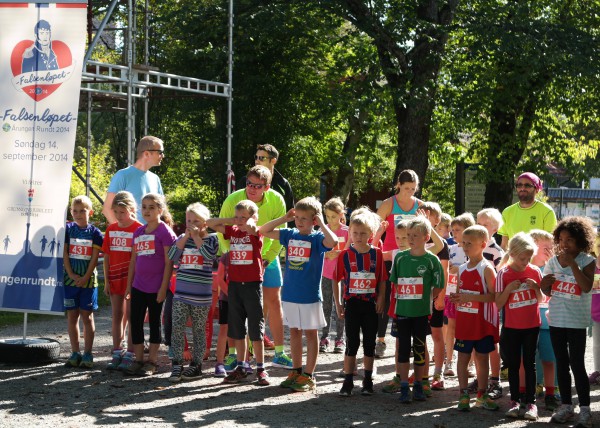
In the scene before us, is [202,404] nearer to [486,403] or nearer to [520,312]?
[486,403]

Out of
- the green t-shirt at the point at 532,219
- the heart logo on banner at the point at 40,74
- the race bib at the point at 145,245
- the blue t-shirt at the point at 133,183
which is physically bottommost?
the race bib at the point at 145,245

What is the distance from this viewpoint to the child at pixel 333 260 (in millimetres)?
10062

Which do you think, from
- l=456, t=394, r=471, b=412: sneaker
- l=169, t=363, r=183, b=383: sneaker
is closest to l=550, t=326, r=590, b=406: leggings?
l=456, t=394, r=471, b=412: sneaker

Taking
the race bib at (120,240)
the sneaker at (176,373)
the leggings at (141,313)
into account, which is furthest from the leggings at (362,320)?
the race bib at (120,240)

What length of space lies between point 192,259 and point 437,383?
2.46 metres

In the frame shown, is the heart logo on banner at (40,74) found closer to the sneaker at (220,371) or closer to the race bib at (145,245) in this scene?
the race bib at (145,245)

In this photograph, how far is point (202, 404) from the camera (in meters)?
7.79

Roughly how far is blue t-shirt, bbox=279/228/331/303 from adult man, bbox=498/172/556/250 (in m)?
2.29

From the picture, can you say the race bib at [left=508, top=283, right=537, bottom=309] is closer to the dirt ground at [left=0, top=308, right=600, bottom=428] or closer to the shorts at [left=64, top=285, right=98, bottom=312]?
the dirt ground at [left=0, top=308, right=600, bottom=428]

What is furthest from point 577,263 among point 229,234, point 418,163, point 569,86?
point 569,86

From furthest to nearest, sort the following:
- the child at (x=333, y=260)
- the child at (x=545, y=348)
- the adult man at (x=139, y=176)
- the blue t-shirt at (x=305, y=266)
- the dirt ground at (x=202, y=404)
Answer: the child at (x=333, y=260)
the adult man at (x=139, y=176)
the blue t-shirt at (x=305, y=266)
the child at (x=545, y=348)
the dirt ground at (x=202, y=404)

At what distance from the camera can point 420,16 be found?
22.6 metres

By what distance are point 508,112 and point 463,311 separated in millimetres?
18293

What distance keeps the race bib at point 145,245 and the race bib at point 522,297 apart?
3.35 meters
